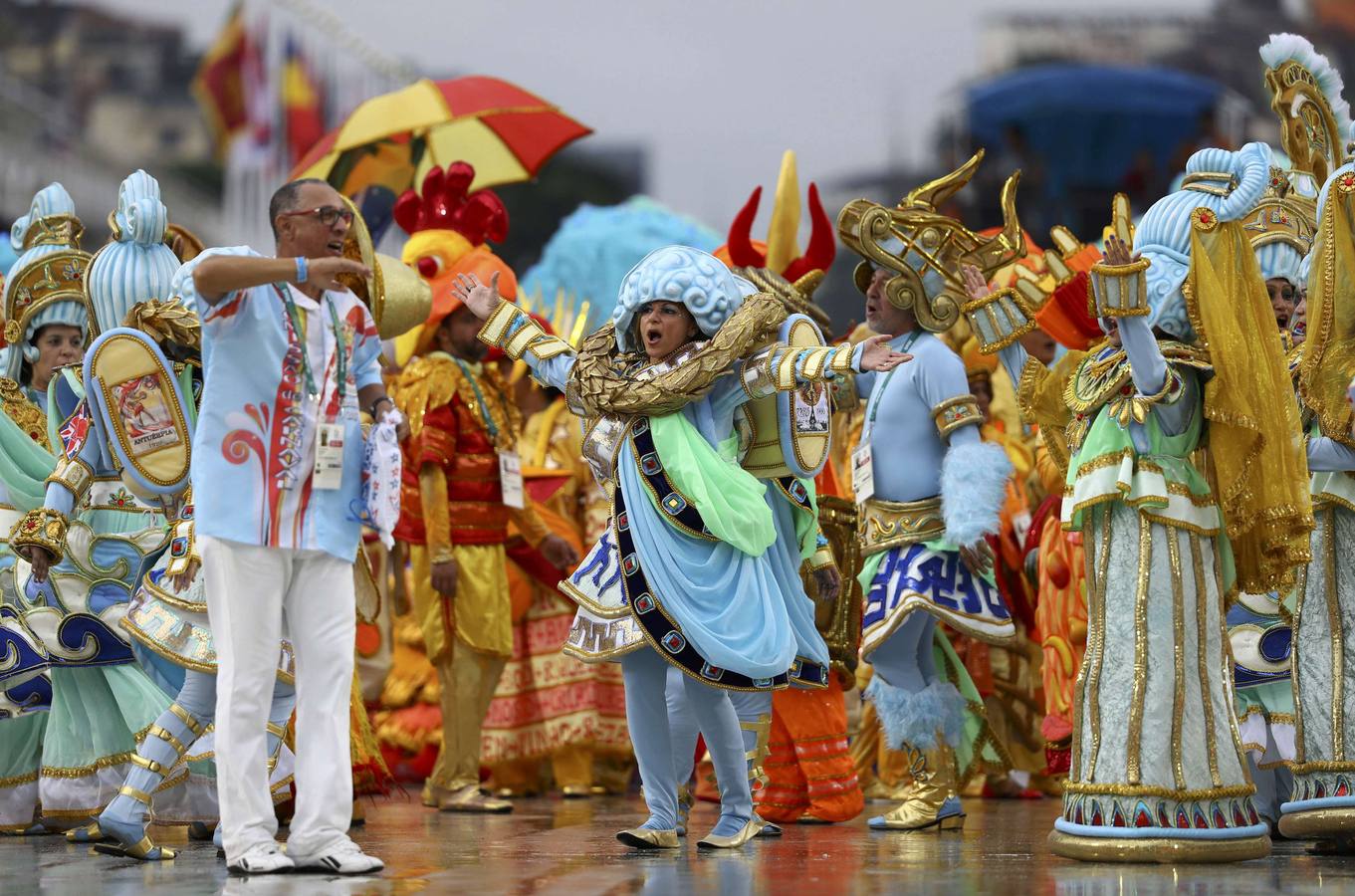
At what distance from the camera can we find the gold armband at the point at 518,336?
297 inches

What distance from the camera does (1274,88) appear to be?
7422 millimetres

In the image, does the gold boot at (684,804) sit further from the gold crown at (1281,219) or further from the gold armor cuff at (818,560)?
the gold crown at (1281,219)

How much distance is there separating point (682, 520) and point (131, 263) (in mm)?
2490

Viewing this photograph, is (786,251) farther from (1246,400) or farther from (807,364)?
(1246,400)

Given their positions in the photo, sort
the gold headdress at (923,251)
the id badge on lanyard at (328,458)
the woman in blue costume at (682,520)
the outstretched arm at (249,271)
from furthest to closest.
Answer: the gold headdress at (923,251)
the woman in blue costume at (682,520)
the id badge on lanyard at (328,458)
the outstretched arm at (249,271)

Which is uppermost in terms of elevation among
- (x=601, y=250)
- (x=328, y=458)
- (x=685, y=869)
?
(x=601, y=250)

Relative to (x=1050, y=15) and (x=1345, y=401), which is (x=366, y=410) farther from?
(x=1050, y=15)

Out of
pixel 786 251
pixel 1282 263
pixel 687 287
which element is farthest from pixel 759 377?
pixel 786 251

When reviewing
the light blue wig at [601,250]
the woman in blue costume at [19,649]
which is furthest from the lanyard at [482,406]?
the light blue wig at [601,250]

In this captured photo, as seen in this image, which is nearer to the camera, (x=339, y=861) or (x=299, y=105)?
(x=339, y=861)

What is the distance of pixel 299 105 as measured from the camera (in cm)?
4291

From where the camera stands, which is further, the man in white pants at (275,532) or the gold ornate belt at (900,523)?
the gold ornate belt at (900,523)

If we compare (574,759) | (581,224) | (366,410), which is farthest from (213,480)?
(581,224)

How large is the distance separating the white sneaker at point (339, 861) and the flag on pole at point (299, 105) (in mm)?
37149
